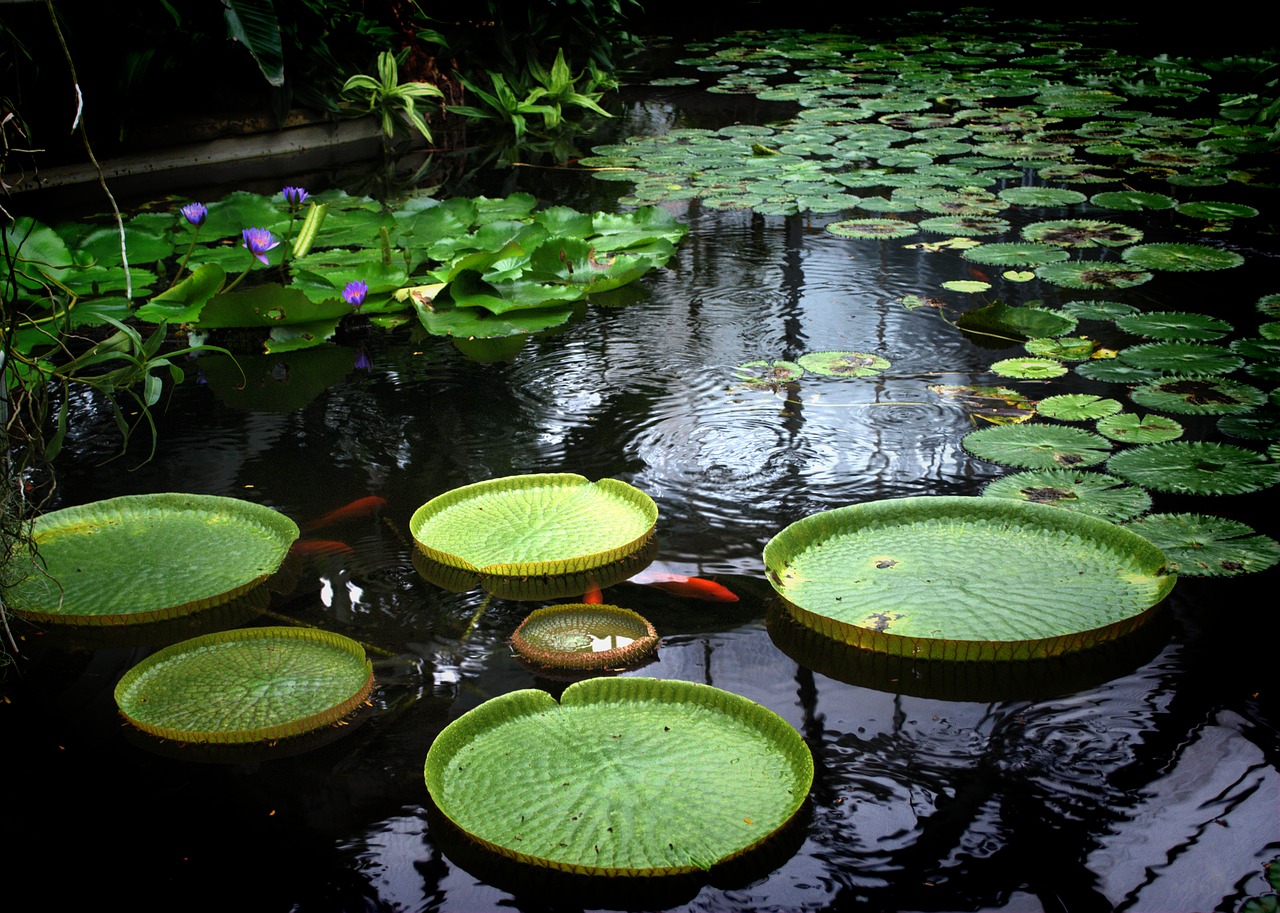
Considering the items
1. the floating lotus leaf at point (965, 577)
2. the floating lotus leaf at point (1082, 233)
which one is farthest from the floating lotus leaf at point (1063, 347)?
the floating lotus leaf at point (965, 577)

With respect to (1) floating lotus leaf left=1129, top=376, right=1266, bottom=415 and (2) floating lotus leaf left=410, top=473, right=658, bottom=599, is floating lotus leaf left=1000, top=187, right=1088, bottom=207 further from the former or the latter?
(2) floating lotus leaf left=410, top=473, right=658, bottom=599

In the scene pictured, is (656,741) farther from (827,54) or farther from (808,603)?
(827,54)

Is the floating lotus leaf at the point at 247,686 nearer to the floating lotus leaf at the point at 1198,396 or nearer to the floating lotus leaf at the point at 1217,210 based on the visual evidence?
the floating lotus leaf at the point at 1198,396

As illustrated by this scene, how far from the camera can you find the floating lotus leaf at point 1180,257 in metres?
2.91

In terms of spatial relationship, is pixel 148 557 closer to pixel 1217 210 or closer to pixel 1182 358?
pixel 1182 358

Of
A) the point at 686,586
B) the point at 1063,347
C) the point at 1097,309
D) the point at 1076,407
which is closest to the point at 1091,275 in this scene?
the point at 1097,309

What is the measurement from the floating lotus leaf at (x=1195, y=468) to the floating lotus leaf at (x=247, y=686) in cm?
137

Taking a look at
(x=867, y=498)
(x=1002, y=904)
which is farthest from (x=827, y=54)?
(x=1002, y=904)

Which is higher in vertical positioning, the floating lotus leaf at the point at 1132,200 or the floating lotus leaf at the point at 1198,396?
the floating lotus leaf at the point at 1132,200

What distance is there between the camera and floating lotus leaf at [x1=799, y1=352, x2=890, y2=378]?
240 centimetres

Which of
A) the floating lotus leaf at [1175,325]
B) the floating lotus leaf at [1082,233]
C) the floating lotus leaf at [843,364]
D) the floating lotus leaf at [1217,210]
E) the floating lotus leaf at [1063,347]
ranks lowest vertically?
the floating lotus leaf at [843,364]

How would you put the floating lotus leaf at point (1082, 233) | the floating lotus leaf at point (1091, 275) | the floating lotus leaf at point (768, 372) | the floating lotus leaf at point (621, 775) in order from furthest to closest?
the floating lotus leaf at point (1082, 233), the floating lotus leaf at point (1091, 275), the floating lotus leaf at point (768, 372), the floating lotus leaf at point (621, 775)

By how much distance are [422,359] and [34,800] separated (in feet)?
5.04

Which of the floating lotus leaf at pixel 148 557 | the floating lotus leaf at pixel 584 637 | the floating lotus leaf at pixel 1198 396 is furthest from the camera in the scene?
the floating lotus leaf at pixel 1198 396
